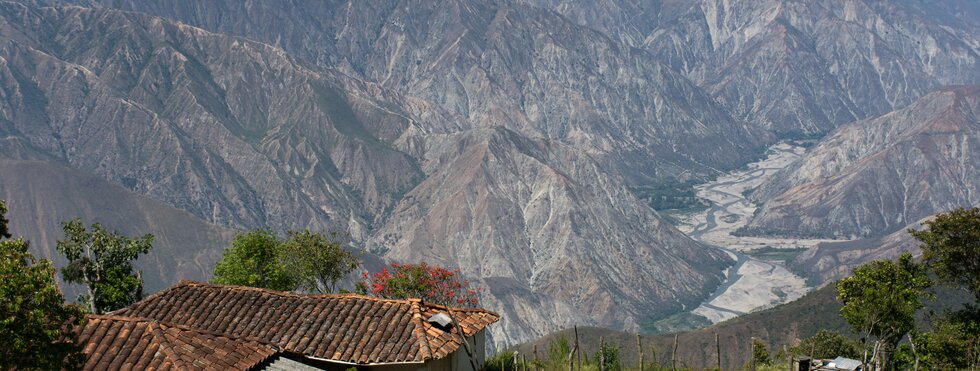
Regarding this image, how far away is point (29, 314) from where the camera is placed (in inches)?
779

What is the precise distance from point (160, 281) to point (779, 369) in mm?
177639

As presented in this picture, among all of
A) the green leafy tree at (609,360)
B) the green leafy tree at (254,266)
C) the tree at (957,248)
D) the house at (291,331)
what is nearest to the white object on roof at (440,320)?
the house at (291,331)

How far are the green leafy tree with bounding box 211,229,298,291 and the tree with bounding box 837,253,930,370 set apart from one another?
32.0m

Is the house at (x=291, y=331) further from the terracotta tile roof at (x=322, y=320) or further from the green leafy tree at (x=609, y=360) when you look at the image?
the green leafy tree at (x=609, y=360)

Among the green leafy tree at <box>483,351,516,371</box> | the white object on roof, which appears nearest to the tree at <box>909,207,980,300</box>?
the green leafy tree at <box>483,351,516,371</box>

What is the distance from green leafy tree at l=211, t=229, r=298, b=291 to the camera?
54406mm

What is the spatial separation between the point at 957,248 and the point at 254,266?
132 ft

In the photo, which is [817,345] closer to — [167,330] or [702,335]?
[167,330]

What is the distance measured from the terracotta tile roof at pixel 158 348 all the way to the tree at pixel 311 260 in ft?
89.7

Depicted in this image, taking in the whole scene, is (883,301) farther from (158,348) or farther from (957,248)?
(158,348)

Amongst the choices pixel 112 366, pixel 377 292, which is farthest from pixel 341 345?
pixel 377 292

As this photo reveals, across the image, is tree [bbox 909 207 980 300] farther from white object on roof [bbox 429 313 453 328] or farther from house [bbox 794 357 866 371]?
white object on roof [bbox 429 313 453 328]

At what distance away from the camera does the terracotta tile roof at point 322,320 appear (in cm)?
3039

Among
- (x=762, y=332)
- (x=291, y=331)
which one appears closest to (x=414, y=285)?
(x=291, y=331)
